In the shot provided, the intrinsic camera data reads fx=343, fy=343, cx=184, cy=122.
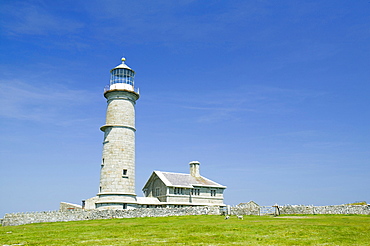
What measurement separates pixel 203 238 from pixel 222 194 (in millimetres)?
37358

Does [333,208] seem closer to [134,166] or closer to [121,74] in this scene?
[134,166]

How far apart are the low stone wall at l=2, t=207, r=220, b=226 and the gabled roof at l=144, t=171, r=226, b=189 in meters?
7.87

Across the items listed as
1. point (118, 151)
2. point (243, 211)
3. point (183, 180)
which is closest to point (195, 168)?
point (183, 180)

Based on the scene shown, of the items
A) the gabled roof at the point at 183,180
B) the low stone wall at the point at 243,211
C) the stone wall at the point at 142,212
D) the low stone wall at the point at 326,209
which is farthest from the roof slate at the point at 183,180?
the low stone wall at the point at 326,209

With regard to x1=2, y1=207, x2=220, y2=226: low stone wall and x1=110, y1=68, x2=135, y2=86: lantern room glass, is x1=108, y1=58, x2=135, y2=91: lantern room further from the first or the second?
x1=2, y1=207, x2=220, y2=226: low stone wall

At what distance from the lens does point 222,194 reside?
5353 cm

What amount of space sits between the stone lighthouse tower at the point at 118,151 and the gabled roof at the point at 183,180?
366 inches

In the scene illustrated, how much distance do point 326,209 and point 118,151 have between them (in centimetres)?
2292

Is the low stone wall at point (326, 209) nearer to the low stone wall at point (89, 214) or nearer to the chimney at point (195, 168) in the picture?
the low stone wall at point (89, 214)

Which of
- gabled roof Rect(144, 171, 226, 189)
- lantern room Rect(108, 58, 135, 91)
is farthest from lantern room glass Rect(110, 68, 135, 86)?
gabled roof Rect(144, 171, 226, 189)

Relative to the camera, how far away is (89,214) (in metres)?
34.7

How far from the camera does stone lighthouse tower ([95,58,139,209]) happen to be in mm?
37438

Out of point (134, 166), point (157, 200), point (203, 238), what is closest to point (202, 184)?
point (157, 200)

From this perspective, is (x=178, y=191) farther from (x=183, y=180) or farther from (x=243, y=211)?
(x=243, y=211)
